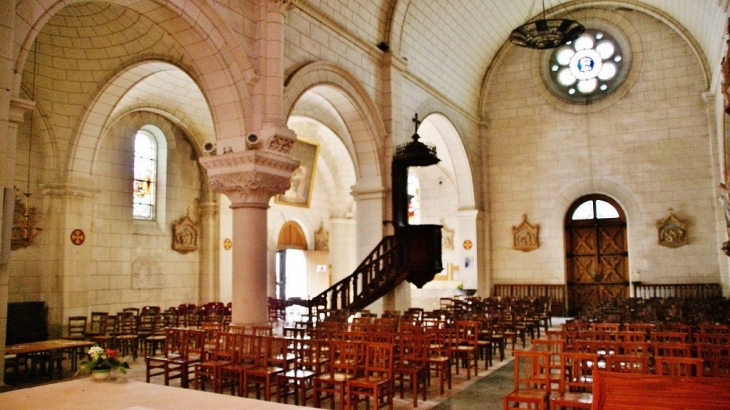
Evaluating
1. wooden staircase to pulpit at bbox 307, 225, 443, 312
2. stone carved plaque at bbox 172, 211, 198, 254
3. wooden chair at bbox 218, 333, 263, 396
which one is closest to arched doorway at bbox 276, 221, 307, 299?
stone carved plaque at bbox 172, 211, 198, 254

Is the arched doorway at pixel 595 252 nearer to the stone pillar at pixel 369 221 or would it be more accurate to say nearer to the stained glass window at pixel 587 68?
the stained glass window at pixel 587 68

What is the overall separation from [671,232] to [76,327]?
1591 cm

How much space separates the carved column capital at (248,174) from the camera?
9.23 meters

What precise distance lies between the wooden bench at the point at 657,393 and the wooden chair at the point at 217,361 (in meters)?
4.43

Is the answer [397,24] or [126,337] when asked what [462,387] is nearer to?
[126,337]

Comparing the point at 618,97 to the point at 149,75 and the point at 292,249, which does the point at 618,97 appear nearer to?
the point at 292,249

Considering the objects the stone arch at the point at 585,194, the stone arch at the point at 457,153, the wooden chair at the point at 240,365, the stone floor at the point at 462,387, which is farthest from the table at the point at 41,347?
the stone arch at the point at 585,194

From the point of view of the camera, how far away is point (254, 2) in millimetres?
9922

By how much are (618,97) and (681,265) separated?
216 inches

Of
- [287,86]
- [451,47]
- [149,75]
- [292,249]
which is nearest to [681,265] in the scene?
[451,47]

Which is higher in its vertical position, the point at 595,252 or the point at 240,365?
the point at 595,252

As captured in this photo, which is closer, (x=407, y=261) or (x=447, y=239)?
(x=407, y=261)

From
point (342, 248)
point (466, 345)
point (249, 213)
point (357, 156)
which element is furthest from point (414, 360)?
point (342, 248)

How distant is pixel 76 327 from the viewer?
11.5 m
